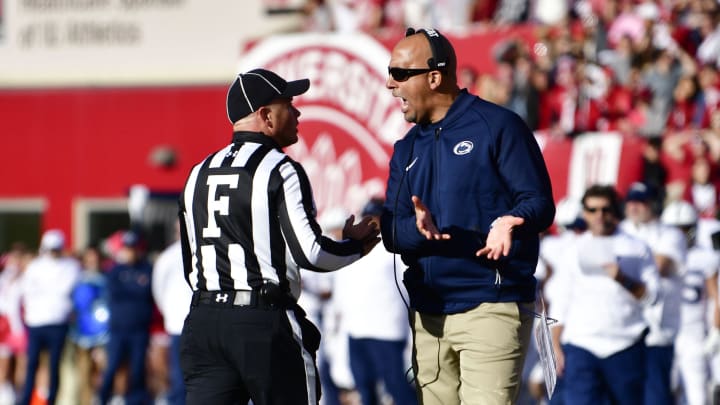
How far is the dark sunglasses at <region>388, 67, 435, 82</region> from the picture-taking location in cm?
616

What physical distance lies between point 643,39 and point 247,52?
17.5ft

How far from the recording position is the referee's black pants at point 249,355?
610 centimetres

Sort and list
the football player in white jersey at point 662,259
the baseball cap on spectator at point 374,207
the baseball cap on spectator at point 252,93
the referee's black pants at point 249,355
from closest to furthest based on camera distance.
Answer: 1. the referee's black pants at point 249,355
2. the baseball cap on spectator at point 252,93
3. the football player in white jersey at point 662,259
4. the baseball cap on spectator at point 374,207

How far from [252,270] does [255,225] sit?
194mm

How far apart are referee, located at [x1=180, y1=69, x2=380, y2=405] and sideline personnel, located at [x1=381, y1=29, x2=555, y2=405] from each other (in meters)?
0.42

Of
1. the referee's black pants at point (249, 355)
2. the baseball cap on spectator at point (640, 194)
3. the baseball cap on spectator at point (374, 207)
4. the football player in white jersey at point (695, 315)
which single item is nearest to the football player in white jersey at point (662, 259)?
the baseball cap on spectator at point (640, 194)

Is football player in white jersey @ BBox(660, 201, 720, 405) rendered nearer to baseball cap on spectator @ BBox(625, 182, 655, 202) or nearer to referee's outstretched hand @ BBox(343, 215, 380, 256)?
baseball cap on spectator @ BBox(625, 182, 655, 202)

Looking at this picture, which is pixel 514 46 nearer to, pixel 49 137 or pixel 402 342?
pixel 402 342

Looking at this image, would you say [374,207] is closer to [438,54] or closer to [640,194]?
[640,194]

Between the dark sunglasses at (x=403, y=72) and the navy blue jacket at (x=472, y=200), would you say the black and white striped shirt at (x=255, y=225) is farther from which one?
the dark sunglasses at (x=403, y=72)

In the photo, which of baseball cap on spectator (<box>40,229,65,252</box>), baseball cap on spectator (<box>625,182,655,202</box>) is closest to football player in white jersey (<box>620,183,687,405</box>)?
baseball cap on spectator (<box>625,182,655,202</box>)

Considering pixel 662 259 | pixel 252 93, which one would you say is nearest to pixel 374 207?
pixel 662 259

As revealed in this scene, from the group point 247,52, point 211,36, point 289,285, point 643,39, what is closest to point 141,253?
point 247,52

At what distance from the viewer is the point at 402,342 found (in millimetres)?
12539
